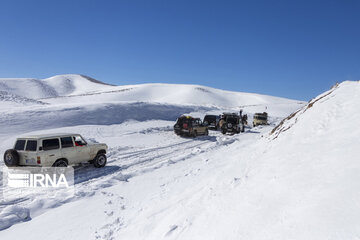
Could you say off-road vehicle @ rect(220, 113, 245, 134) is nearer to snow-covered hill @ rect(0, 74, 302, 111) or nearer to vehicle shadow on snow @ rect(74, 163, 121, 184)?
vehicle shadow on snow @ rect(74, 163, 121, 184)

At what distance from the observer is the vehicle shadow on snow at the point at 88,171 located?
9.22 m

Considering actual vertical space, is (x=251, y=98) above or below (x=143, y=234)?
above

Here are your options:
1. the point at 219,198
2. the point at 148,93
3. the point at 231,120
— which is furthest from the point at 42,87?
the point at 219,198

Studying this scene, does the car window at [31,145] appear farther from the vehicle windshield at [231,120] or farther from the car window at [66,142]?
the vehicle windshield at [231,120]

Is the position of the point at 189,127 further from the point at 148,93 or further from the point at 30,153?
the point at 148,93

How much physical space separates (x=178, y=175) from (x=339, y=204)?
6.44 metres

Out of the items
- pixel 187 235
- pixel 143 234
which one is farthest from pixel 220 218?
pixel 143 234

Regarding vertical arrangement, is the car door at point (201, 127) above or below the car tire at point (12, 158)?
above

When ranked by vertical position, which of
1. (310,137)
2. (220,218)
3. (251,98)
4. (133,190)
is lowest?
(133,190)

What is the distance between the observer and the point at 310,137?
7.16m

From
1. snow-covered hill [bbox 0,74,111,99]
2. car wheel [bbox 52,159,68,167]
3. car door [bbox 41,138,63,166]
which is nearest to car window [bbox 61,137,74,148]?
car door [bbox 41,138,63,166]

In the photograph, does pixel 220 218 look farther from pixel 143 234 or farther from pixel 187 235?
pixel 143 234

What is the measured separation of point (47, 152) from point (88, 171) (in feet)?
6.34

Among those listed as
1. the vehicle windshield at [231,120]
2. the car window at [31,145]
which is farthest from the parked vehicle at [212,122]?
the car window at [31,145]
